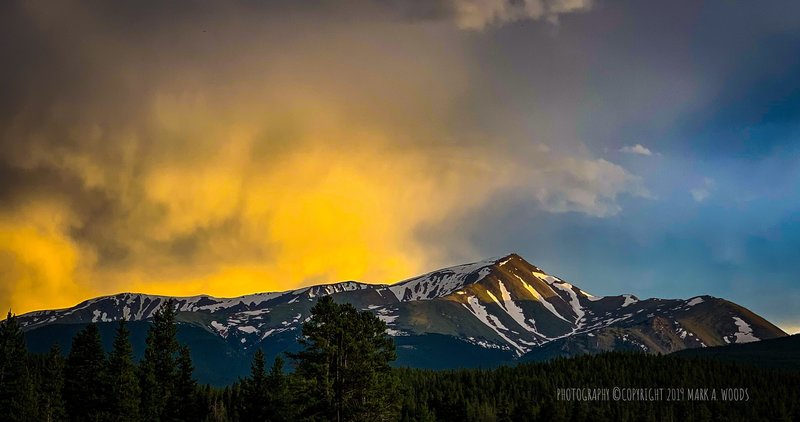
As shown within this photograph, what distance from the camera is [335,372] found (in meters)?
74.4

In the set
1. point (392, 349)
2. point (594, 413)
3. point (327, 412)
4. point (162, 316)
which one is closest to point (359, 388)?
point (327, 412)


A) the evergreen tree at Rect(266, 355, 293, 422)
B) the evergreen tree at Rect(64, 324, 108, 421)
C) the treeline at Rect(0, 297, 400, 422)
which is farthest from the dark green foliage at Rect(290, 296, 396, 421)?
the evergreen tree at Rect(64, 324, 108, 421)

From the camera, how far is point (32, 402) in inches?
4102

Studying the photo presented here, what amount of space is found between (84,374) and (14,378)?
379 inches

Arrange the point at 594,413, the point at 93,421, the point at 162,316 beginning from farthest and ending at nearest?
the point at 594,413 → the point at 162,316 → the point at 93,421

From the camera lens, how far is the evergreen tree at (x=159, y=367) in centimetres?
11931

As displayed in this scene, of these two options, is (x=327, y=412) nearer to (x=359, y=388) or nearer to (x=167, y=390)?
(x=359, y=388)

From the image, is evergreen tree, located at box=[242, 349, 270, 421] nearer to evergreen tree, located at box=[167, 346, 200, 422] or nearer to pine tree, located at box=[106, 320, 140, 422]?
evergreen tree, located at box=[167, 346, 200, 422]

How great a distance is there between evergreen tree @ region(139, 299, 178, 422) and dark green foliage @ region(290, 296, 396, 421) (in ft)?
170

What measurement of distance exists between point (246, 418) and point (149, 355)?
101 ft

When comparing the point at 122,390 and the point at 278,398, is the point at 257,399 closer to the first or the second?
the point at 278,398

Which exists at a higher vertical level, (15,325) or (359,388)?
(15,325)

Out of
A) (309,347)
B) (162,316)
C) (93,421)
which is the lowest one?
(93,421)

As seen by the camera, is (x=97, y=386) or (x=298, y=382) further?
(x=97, y=386)
